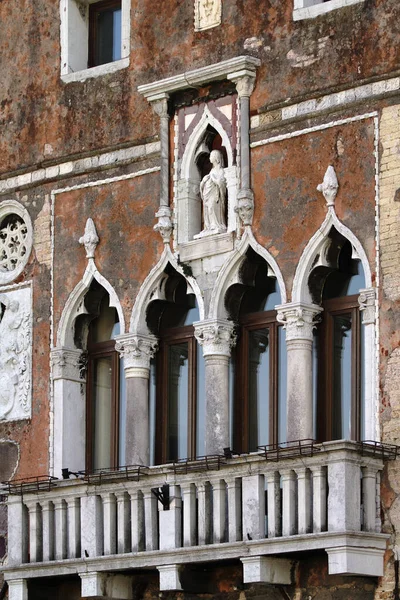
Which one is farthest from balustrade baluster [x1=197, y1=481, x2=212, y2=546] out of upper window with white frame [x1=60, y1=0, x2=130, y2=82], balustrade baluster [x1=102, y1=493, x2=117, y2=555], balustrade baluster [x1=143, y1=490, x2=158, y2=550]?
upper window with white frame [x1=60, y1=0, x2=130, y2=82]

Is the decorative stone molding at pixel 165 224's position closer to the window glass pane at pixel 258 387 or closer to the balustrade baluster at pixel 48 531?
the window glass pane at pixel 258 387

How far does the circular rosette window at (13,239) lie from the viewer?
79.9 feet

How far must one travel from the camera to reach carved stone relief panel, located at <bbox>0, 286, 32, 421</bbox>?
2395cm

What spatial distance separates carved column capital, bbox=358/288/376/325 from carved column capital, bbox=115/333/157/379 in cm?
270

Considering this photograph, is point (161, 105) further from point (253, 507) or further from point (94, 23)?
point (253, 507)

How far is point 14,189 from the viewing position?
2459 cm

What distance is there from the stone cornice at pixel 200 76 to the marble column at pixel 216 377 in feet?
7.92

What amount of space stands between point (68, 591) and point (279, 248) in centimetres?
409

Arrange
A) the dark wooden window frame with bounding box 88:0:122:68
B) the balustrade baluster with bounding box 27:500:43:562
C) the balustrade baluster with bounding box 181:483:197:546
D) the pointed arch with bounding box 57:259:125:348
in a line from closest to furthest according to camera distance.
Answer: the balustrade baluster with bounding box 181:483:197:546 < the balustrade baluster with bounding box 27:500:43:562 < the pointed arch with bounding box 57:259:125:348 < the dark wooden window frame with bounding box 88:0:122:68

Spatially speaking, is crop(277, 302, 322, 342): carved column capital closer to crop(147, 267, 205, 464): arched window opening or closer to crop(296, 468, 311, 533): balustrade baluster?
crop(147, 267, 205, 464): arched window opening

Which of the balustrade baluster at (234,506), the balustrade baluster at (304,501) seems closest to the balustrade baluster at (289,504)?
the balustrade baluster at (304,501)

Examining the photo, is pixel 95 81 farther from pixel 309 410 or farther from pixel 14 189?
pixel 309 410

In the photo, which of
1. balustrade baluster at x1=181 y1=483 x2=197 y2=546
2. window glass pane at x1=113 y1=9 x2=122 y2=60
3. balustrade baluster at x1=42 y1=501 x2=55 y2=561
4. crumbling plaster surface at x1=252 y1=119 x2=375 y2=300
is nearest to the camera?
crumbling plaster surface at x1=252 y1=119 x2=375 y2=300

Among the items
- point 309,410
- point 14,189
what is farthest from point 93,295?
point 309,410
